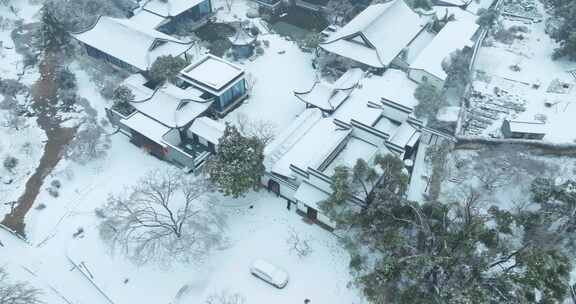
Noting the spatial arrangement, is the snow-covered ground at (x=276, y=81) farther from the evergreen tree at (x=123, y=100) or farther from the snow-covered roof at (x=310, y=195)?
the evergreen tree at (x=123, y=100)

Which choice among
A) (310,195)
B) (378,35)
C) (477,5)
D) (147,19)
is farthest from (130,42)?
(477,5)

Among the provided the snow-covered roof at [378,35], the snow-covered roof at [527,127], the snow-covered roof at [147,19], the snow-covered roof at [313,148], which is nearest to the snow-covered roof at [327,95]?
the snow-covered roof at [313,148]

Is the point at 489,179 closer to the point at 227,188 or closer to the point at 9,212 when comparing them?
the point at 227,188

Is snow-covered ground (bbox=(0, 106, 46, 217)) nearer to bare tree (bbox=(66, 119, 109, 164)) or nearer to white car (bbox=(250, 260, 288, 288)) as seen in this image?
bare tree (bbox=(66, 119, 109, 164))

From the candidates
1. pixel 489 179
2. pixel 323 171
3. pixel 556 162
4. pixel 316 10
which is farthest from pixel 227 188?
pixel 316 10

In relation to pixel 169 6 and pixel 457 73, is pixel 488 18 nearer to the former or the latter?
pixel 457 73

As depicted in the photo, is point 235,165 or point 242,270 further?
point 235,165

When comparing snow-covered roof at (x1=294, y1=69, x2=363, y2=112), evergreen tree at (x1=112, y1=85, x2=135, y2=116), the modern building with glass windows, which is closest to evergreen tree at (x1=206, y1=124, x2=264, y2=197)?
the modern building with glass windows
